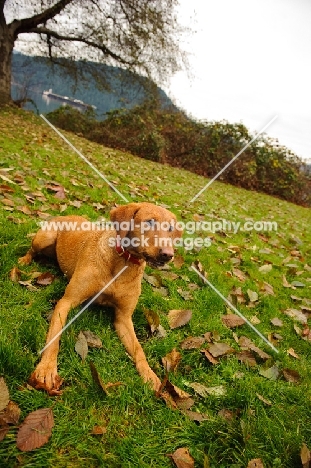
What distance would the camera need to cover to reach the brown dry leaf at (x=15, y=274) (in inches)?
119

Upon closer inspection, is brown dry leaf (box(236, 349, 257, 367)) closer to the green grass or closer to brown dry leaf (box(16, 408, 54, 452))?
the green grass

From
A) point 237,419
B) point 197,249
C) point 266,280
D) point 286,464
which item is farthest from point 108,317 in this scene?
point 266,280

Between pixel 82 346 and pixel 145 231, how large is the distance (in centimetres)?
100

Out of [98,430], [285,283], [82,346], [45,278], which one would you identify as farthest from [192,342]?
[285,283]

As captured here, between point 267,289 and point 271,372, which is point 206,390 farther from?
point 267,289

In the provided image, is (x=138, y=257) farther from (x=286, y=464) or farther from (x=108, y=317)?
(x=286, y=464)

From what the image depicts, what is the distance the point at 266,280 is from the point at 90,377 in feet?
11.4

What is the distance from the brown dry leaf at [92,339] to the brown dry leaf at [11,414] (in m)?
0.75

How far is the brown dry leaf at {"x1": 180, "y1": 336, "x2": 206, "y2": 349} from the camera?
9.37 feet

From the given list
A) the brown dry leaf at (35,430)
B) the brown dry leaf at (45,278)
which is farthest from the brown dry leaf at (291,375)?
the brown dry leaf at (45,278)

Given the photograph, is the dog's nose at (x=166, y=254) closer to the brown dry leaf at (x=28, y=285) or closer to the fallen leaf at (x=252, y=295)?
the brown dry leaf at (x=28, y=285)

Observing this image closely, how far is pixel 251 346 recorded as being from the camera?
10.3ft

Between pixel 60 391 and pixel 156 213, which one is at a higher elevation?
pixel 156 213

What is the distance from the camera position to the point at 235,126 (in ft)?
59.5
